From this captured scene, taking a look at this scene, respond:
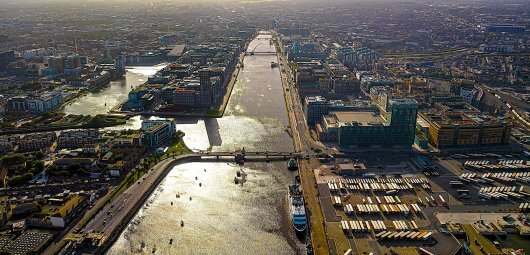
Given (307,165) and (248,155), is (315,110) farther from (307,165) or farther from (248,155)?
(307,165)

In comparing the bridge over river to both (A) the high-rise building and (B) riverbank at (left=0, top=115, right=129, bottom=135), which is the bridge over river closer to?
(B) riverbank at (left=0, top=115, right=129, bottom=135)

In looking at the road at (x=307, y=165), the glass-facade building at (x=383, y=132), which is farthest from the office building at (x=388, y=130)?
the road at (x=307, y=165)

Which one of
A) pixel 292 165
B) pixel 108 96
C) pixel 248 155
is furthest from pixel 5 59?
pixel 292 165

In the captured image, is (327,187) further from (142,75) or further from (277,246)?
(142,75)

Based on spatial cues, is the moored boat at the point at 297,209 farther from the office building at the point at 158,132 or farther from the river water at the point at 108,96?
the river water at the point at 108,96

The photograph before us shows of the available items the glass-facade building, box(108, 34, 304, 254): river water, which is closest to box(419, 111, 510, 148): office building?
the glass-facade building
